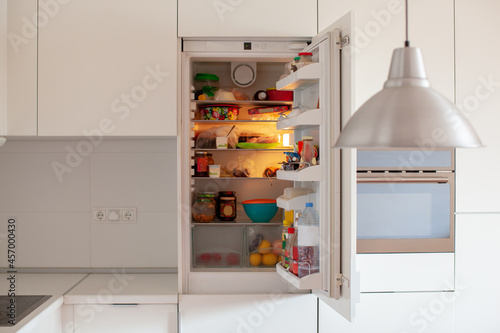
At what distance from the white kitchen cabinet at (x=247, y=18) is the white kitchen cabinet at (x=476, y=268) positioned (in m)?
1.07

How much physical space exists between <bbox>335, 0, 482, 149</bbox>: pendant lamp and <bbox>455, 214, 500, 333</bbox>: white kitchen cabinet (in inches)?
54.6

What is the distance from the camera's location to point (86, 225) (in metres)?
2.62

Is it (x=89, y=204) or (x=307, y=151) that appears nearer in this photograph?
(x=307, y=151)

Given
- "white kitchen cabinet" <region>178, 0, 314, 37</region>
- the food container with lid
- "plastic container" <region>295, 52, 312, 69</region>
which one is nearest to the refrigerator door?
"plastic container" <region>295, 52, 312, 69</region>

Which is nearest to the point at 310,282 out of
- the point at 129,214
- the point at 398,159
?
the point at 398,159

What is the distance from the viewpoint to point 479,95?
2125 mm

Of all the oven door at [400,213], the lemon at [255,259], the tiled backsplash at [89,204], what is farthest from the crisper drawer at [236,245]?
the oven door at [400,213]

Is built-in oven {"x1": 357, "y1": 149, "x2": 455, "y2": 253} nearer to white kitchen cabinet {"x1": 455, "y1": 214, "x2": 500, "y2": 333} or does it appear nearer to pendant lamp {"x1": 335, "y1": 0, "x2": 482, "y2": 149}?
→ white kitchen cabinet {"x1": 455, "y1": 214, "x2": 500, "y2": 333}

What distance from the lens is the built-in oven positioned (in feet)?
6.85

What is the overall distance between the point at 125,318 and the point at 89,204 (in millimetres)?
720

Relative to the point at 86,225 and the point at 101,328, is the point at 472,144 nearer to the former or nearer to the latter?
the point at 101,328

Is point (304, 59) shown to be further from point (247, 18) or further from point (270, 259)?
point (270, 259)

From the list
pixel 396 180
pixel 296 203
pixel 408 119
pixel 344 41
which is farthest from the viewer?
pixel 396 180

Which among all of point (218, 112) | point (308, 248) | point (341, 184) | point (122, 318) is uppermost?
point (218, 112)
